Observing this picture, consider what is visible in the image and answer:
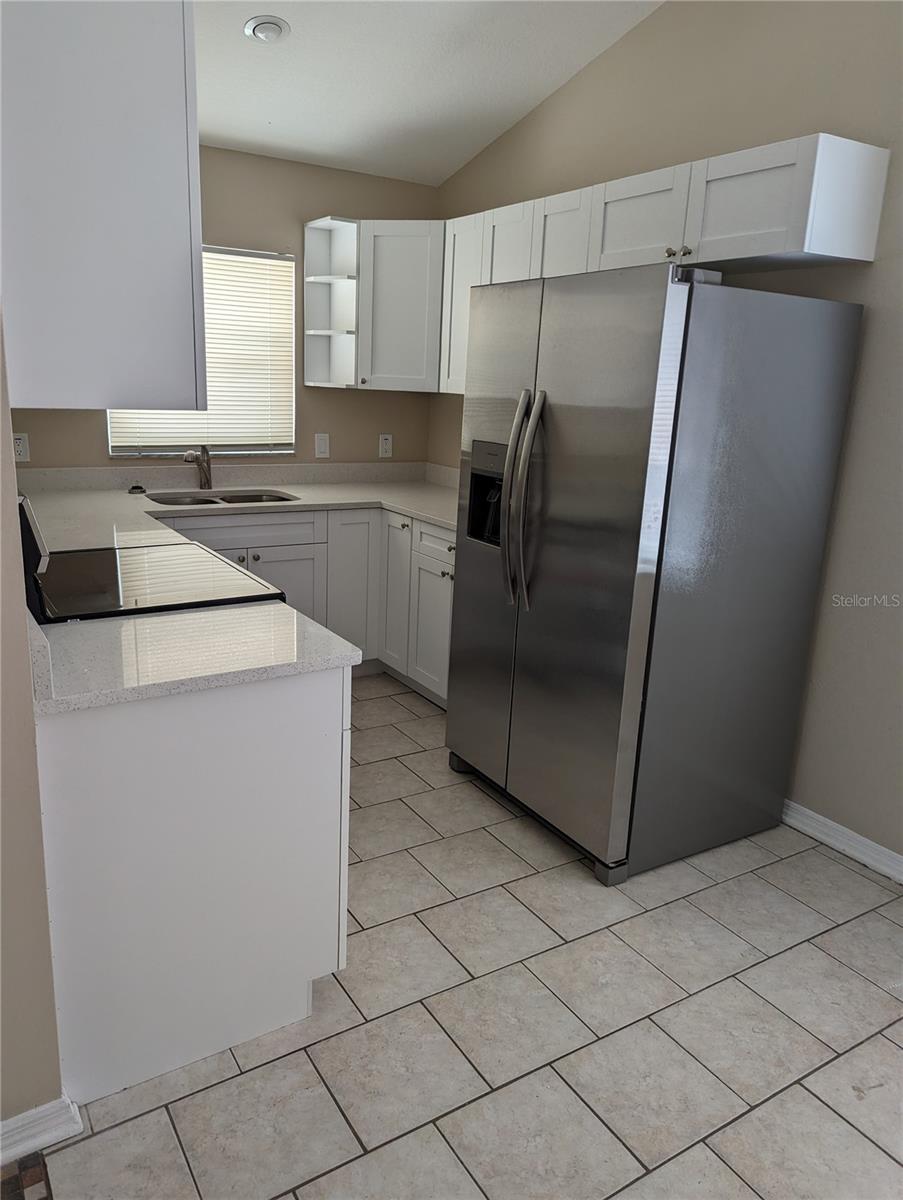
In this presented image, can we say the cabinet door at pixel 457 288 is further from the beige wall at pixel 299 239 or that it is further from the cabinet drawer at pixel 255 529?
the cabinet drawer at pixel 255 529

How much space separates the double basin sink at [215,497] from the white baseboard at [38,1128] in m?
2.56

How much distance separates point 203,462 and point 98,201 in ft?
9.57

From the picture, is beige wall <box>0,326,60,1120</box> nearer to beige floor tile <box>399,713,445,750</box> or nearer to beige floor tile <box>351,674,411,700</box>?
beige floor tile <box>399,713,445,750</box>

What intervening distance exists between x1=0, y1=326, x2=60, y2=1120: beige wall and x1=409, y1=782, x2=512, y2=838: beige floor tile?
1438 mm

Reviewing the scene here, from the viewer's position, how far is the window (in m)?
4.05

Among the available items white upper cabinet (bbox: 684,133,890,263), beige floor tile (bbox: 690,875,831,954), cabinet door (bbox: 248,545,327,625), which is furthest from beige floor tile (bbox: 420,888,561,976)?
white upper cabinet (bbox: 684,133,890,263)

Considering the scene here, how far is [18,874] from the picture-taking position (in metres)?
1.54

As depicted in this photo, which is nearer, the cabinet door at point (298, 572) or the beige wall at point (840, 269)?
the beige wall at point (840, 269)

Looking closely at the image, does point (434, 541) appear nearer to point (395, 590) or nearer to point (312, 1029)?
point (395, 590)

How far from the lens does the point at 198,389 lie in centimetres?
142

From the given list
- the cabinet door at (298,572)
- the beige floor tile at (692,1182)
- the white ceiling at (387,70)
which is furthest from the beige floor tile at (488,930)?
the white ceiling at (387,70)

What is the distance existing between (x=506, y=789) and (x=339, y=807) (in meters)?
1.19

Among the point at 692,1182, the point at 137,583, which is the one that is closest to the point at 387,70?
the point at 137,583

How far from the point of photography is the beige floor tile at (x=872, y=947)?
→ 89.6 inches
